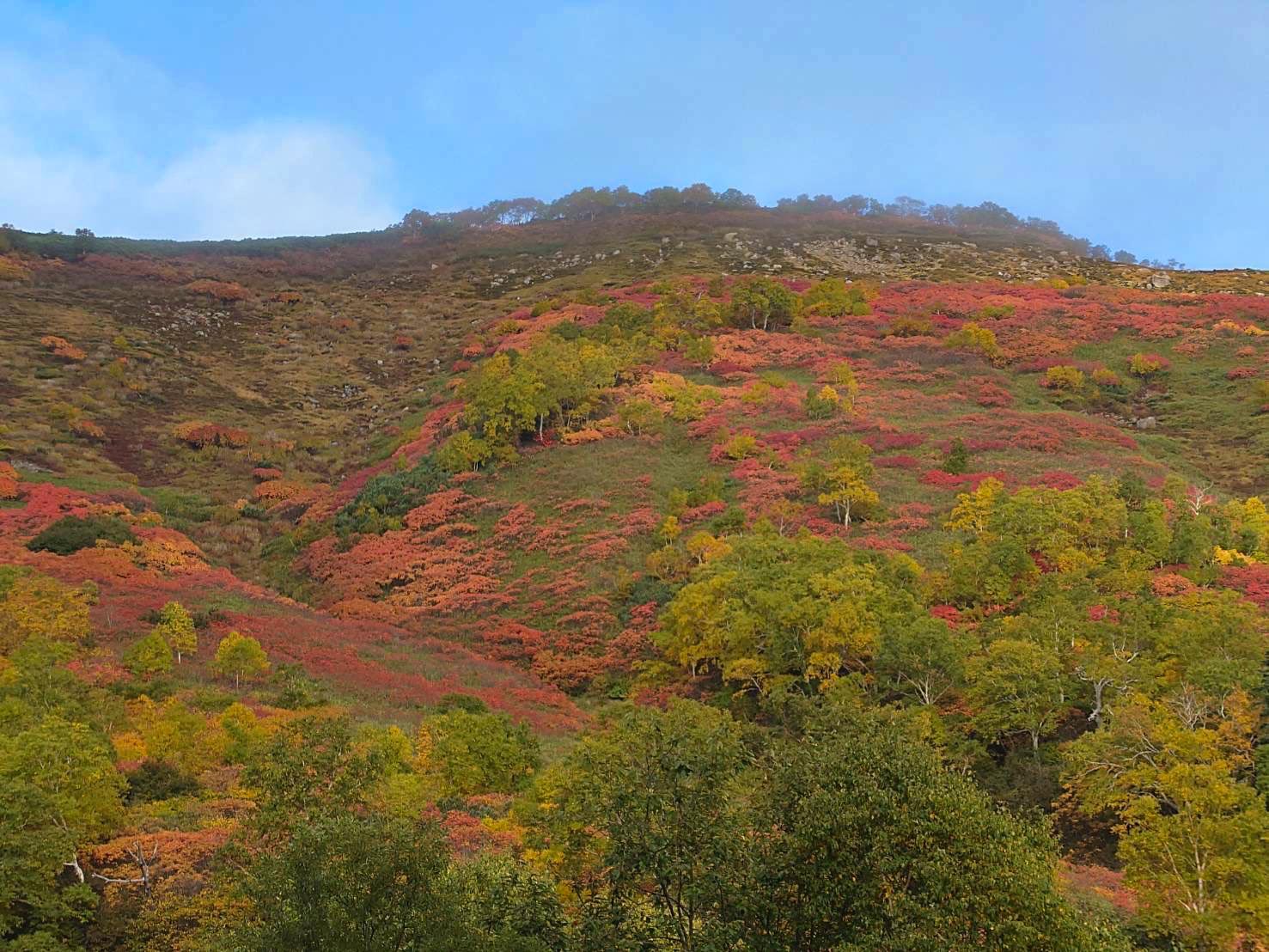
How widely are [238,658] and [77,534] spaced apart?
20.3 meters

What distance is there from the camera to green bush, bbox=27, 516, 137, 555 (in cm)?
4347

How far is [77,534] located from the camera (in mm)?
45094

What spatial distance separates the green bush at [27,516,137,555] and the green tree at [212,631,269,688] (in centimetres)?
1781

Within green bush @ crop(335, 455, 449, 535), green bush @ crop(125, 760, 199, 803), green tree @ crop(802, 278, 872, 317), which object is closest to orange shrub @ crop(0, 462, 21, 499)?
green bush @ crop(335, 455, 449, 535)

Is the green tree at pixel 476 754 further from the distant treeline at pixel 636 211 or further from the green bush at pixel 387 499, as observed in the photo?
the distant treeline at pixel 636 211

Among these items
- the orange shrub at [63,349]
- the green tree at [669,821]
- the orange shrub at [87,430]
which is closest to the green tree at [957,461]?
the green tree at [669,821]

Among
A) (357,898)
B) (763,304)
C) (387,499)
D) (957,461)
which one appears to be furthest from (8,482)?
(763,304)

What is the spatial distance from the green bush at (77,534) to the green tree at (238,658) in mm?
17809

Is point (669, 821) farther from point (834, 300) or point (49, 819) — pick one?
point (834, 300)

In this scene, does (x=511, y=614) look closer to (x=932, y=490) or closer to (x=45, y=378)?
(x=932, y=490)

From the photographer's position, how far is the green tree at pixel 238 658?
103 feet

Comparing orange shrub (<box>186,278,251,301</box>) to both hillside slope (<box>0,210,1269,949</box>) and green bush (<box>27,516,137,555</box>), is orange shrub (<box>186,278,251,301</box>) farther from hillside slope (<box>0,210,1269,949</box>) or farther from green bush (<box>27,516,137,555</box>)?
green bush (<box>27,516,137,555</box>)

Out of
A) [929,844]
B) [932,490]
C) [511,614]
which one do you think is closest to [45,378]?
[511,614]

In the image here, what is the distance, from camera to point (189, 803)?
71.3 ft
